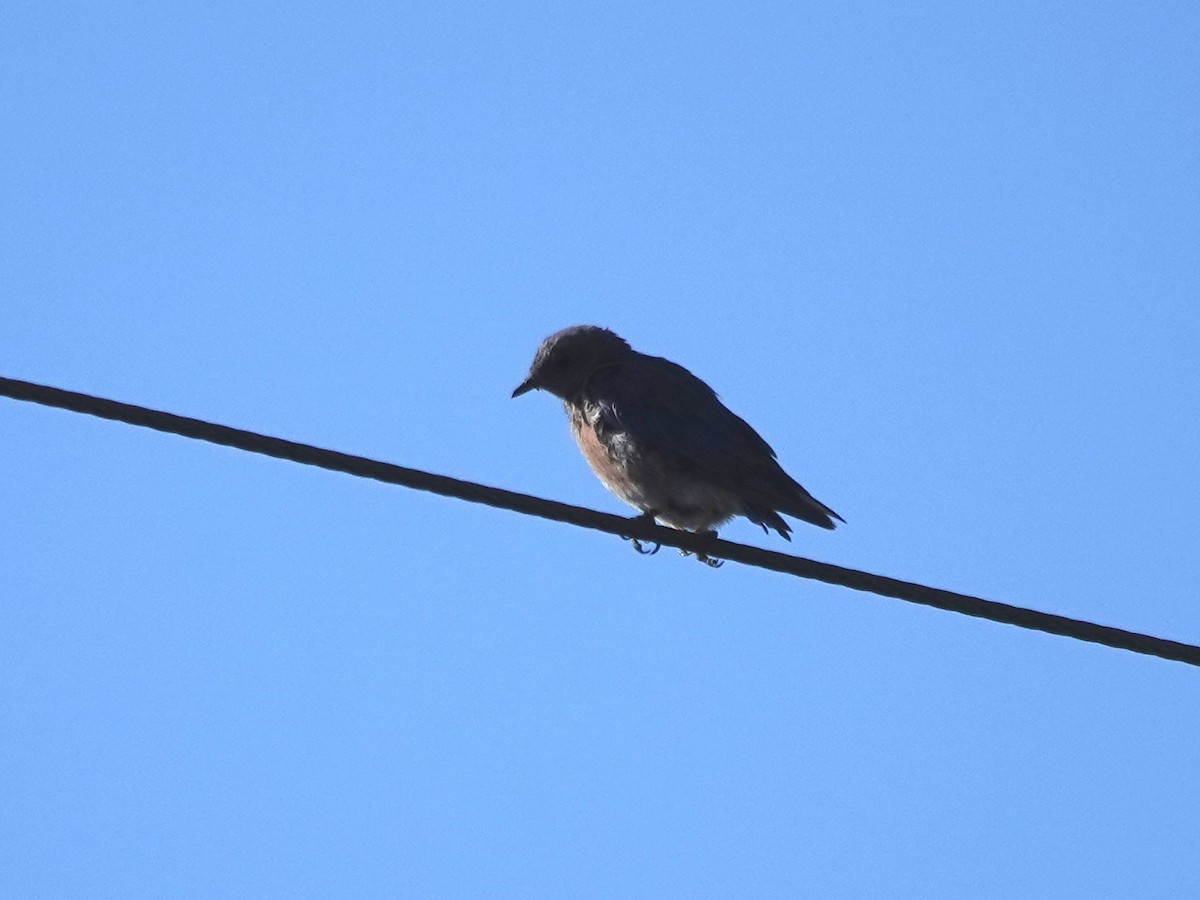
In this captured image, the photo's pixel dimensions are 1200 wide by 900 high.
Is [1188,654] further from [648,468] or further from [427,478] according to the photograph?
[648,468]

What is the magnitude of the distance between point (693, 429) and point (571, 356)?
1.46 meters

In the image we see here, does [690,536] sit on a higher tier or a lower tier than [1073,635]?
higher

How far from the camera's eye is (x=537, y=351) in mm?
9602

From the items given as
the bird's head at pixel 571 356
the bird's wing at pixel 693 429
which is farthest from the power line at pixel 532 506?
the bird's head at pixel 571 356

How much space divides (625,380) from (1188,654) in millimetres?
4019

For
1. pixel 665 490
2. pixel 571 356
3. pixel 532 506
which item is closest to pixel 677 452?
pixel 665 490

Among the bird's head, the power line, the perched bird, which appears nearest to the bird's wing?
the perched bird

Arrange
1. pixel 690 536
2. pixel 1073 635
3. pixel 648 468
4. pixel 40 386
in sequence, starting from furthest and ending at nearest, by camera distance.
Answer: pixel 648 468
pixel 690 536
pixel 1073 635
pixel 40 386

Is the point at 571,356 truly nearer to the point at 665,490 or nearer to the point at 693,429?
the point at 693,429

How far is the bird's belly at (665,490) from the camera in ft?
25.9

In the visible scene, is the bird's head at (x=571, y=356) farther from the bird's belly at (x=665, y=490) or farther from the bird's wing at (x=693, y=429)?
the bird's belly at (x=665, y=490)

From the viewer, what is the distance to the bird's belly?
311 inches

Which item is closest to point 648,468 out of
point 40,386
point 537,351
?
point 537,351

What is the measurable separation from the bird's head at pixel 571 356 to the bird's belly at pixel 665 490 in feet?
3.31
